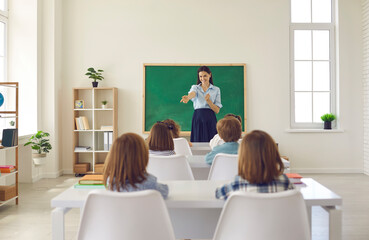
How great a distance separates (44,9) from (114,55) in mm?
1317

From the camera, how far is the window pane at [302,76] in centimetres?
697

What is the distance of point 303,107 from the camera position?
697 centimetres

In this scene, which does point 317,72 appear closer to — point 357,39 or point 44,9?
point 357,39

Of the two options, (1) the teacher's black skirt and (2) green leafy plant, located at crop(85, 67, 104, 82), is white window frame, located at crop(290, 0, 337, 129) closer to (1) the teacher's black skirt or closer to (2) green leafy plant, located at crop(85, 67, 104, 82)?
(1) the teacher's black skirt

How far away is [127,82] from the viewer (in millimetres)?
6844

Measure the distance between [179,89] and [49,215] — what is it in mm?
3307

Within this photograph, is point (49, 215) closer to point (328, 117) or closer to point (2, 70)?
point (2, 70)

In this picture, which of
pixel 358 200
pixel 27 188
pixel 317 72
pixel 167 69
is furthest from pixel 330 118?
pixel 27 188

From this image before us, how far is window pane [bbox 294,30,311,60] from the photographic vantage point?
6980 mm

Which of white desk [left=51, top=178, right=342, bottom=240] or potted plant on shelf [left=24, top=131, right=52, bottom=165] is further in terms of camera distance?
potted plant on shelf [left=24, top=131, right=52, bottom=165]

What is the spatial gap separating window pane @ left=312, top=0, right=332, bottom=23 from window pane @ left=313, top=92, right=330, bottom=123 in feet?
4.26

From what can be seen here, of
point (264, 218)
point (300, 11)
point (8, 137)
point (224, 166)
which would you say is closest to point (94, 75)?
point (8, 137)

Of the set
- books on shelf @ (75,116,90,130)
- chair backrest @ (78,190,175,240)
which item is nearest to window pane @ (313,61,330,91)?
books on shelf @ (75,116,90,130)

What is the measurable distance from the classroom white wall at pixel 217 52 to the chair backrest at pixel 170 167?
406 centimetres
